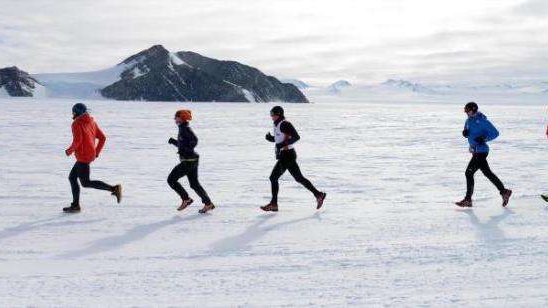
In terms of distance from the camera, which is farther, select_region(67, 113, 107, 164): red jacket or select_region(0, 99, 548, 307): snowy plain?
select_region(67, 113, 107, 164): red jacket

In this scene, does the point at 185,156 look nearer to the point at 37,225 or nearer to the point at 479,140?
the point at 37,225

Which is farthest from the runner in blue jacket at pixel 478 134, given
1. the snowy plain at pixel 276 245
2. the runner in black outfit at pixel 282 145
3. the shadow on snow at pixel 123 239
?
the shadow on snow at pixel 123 239

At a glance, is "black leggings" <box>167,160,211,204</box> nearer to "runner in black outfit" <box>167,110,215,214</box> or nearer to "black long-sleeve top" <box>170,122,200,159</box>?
"runner in black outfit" <box>167,110,215,214</box>

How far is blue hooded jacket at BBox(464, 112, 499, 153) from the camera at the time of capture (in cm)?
798

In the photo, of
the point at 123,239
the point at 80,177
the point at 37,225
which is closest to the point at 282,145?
the point at 123,239

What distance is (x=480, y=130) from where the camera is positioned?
800 cm

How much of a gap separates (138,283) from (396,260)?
8.18 feet

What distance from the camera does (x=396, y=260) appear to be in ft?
17.9

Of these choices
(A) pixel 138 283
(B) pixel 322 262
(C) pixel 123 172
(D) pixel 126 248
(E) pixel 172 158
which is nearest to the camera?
(A) pixel 138 283

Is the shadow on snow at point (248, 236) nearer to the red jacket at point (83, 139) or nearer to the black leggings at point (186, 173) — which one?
the black leggings at point (186, 173)

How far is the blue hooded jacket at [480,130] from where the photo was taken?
314 inches

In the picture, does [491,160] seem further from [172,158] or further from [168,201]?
[168,201]

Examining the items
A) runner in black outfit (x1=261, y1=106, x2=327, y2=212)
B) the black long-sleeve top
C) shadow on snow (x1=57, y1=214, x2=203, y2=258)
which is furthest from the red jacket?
runner in black outfit (x1=261, y1=106, x2=327, y2=212)

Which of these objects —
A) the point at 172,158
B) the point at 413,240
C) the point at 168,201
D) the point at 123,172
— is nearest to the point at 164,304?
the point at 413,240
